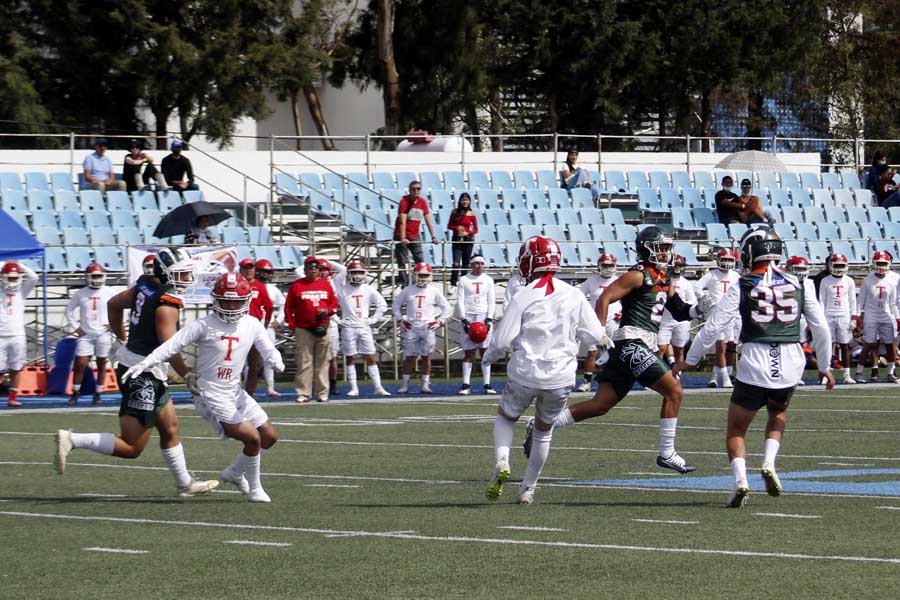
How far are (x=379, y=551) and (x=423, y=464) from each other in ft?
15.1

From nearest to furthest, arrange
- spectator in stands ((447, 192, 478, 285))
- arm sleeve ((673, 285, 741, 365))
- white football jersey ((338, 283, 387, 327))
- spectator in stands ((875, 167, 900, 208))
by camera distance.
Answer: arm sleeve ((673, 285, 741, 365)) < white football jersey ((338, 283, 387, 327)) < spectator in stands ((447, 192, 478, 285)) < spectator in stands ((875, 167, 900, 208))

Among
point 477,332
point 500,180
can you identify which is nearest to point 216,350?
point 477,332

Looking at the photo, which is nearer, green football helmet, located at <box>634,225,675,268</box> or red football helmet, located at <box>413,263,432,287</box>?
green football helmet, located at <box>634,225,675,268</box>

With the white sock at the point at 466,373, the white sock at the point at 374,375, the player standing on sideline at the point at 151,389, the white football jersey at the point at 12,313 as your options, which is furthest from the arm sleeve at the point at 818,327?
the white football jersey at the point at 12,313

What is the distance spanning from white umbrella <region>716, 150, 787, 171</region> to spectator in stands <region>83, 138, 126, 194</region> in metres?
12.4

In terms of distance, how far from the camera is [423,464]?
12891 mm

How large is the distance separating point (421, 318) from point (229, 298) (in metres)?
11.7

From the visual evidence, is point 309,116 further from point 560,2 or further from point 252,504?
point 252,504

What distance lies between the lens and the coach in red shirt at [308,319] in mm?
20219

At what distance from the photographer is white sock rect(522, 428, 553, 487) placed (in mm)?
10164

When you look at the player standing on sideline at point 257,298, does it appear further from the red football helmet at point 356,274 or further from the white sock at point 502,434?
the white sock at point 502,434

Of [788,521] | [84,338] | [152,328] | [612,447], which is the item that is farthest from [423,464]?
[84,338]

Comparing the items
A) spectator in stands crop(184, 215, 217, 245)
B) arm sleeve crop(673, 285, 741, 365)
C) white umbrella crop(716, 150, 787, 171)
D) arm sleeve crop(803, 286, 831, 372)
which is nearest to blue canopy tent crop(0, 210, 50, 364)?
spectator in stands crop(184, 215, 217, 245)

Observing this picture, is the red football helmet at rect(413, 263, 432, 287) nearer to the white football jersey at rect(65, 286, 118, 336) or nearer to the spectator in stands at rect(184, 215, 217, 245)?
the spectator in stands at rect(184, 215, 217, 245)
